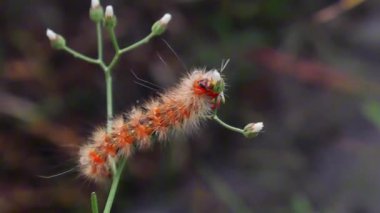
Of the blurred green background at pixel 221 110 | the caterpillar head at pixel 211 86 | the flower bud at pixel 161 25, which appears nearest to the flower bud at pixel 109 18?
the flower bud at pixel 161 25

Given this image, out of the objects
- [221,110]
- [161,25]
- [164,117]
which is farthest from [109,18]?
[221,110]

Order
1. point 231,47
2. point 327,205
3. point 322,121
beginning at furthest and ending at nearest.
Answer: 1. point 322,121
2. point 231,47
3. point 327,205

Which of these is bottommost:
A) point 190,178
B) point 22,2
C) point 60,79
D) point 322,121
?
point 190,178

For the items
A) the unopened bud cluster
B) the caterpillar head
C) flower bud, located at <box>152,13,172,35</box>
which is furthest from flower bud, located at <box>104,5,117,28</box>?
the caterpillar head

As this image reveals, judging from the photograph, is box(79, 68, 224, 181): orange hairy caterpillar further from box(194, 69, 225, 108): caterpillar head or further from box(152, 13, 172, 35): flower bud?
box(152, 13, 172, 35): flower bud

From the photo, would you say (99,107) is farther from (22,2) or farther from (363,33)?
(363,33)

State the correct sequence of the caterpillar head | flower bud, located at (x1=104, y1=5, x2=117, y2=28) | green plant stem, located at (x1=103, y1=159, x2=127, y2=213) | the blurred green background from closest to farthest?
green plant stem, located at (x1=103, y1=159, x2=127, y2=213) → the caterpillar head → flower bud, located at (x1=104, y1=5, x2=117, y2=28) → the blurred green background

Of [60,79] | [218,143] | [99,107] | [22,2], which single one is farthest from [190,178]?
[22,2]

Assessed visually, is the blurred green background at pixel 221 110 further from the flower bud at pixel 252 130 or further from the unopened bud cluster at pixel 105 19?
the flower bud at pixel 252 130
